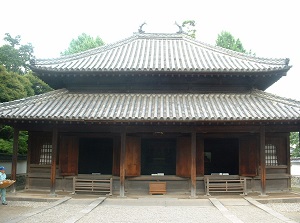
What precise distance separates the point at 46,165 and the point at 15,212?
4.80m

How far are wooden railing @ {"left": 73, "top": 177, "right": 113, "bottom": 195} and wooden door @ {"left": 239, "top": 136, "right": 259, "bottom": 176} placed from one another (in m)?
6.67

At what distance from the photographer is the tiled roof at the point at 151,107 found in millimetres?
14461

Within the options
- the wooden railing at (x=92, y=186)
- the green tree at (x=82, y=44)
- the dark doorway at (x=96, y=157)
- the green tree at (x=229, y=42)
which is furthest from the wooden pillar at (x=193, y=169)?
the green tree at (x=82, y=44)

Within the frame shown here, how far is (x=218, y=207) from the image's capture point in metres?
12.6

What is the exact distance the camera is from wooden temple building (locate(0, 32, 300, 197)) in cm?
1512

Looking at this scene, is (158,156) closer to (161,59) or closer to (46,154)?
(161,59)

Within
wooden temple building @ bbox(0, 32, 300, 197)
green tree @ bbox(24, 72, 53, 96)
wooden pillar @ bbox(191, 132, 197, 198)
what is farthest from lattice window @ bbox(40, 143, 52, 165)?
green tree @ bbox(24, 72, 53, 96)

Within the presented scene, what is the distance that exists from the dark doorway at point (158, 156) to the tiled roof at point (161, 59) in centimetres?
398

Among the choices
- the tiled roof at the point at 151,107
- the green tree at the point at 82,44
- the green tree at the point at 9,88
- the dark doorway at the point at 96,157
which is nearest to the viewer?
the tiled roof at the point at 151,107

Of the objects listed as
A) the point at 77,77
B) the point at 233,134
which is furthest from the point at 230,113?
the point at 77,77

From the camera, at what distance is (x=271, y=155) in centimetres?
1688

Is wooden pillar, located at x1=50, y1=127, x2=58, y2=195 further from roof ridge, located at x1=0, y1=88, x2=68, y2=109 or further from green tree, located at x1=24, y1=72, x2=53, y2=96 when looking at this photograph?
green tree, located at x1=24, y1=72, x2=53, y2=96

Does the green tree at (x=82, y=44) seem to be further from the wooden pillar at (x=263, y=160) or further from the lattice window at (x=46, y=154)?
the wooden pillar at (x=263, y=160)

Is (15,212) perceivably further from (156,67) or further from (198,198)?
(156,67)
